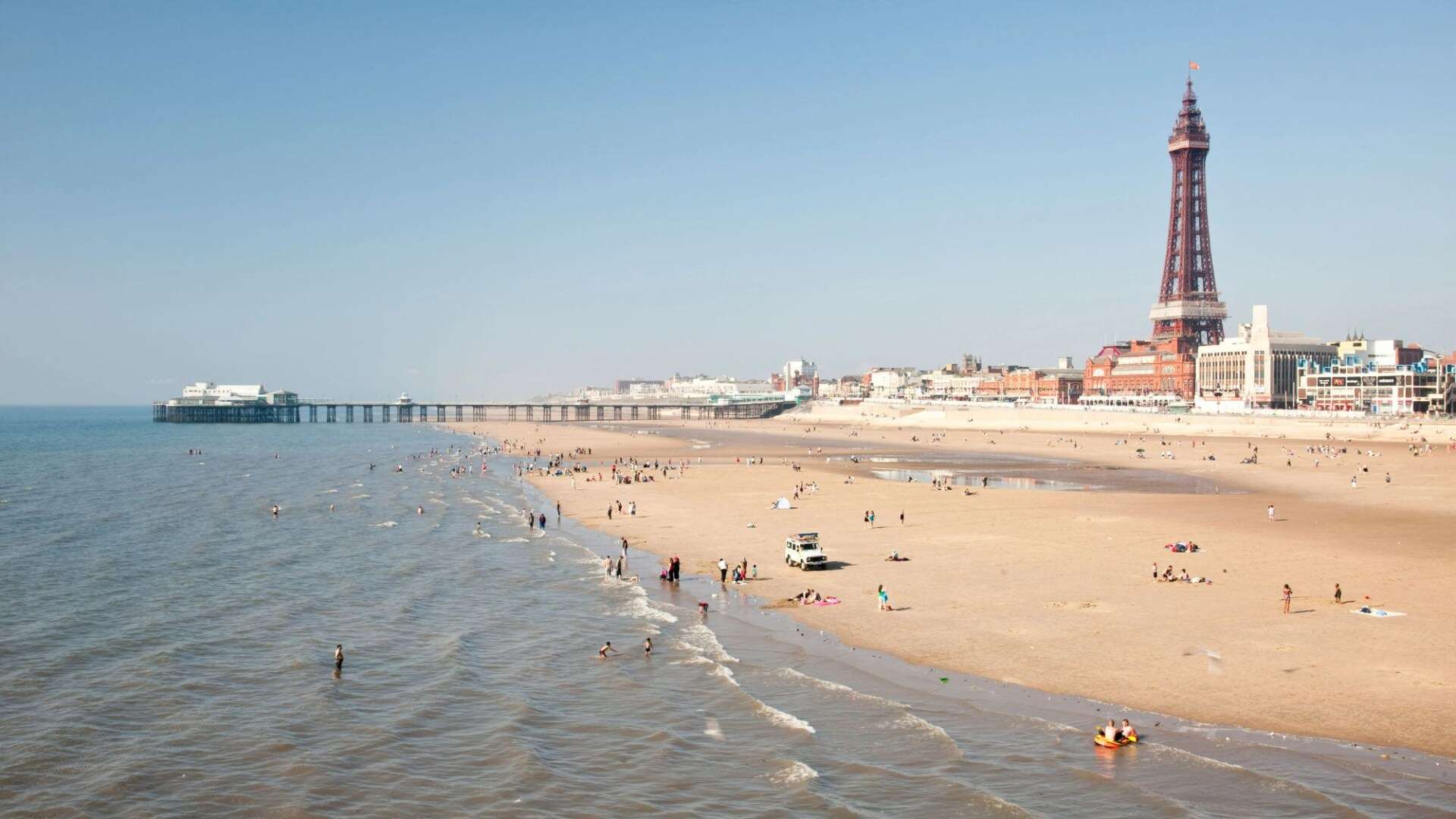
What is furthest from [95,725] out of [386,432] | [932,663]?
[386,432]

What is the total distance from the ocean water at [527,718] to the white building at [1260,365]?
408ft

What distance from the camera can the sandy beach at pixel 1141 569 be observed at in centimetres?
2103

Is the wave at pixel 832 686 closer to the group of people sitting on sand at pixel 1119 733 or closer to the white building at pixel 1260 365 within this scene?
the group of people sitting on sand at pixel 1119 733

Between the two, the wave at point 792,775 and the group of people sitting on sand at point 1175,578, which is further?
the group of people sitting on sand at point 1175,578

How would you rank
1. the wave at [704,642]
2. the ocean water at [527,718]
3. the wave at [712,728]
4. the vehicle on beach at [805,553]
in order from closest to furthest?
the ocean water at [527,718]
the wave at [712,728]
the wave at [704,642]
the vehicle on beach at [805,553]

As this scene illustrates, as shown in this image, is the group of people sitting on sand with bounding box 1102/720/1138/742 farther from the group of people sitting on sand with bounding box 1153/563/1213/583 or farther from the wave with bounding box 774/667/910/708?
the group of people sitting on sand with bounding box 1153/563/1213/583

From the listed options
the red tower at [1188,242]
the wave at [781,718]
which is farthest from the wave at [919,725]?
the red tower at [1188,242]

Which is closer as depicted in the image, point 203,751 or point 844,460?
point 203,751

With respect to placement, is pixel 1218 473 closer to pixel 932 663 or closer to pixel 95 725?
pixel 932 663

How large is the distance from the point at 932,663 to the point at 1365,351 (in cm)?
14478

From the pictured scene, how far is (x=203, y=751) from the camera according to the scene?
19.0m

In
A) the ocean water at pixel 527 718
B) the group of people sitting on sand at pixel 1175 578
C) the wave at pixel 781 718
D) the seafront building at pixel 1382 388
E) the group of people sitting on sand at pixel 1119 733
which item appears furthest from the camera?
the seafront building at pixel 1382 388

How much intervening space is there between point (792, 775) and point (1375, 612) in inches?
702

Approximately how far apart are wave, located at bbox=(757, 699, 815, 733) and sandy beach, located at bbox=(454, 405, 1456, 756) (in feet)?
15.4
